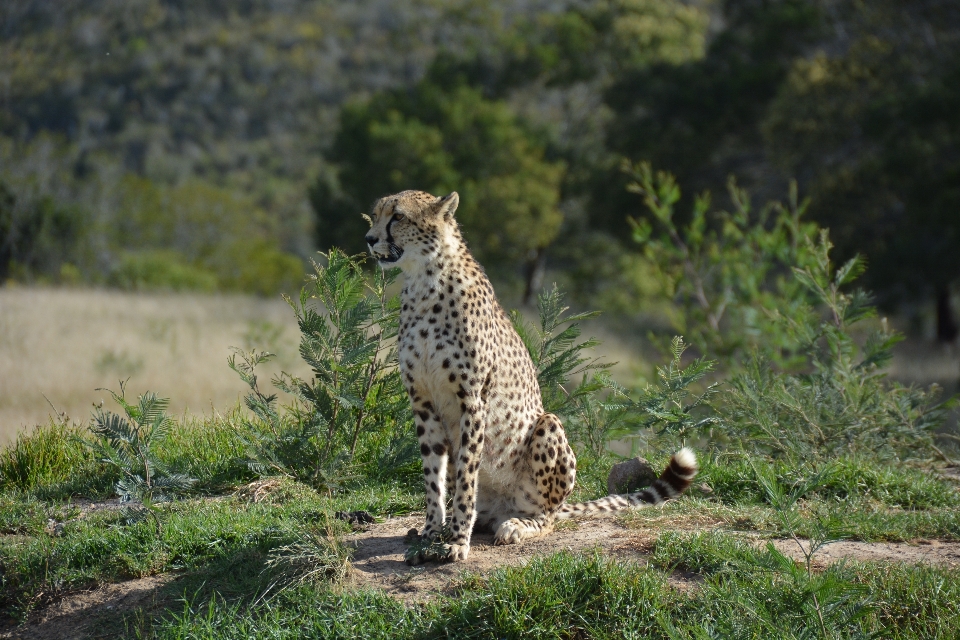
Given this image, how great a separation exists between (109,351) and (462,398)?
8117 mm

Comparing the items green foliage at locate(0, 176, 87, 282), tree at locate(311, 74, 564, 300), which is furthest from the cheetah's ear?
tree at locate(311, 74, 564, 300)

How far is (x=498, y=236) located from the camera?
24219 mm

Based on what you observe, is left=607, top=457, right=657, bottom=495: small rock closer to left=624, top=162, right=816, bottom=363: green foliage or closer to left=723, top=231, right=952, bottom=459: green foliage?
left=723, top=231, right=952, bottom=459: green foliage

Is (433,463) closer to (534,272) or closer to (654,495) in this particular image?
(654,495)

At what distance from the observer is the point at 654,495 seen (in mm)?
4297

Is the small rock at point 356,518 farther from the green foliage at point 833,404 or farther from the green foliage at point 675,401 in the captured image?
the green foliage at point 833,404

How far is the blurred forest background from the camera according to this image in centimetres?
1619

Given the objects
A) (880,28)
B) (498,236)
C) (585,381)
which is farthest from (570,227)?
(585,381)

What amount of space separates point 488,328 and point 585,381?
5.95 ft

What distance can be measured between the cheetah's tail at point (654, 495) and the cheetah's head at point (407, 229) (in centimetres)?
131

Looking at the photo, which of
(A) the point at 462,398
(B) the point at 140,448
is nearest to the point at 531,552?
(A) the point at 462,398

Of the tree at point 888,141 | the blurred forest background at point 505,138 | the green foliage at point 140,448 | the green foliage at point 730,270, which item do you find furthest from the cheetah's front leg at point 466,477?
the tree at point 888,141

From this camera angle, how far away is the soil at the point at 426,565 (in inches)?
140

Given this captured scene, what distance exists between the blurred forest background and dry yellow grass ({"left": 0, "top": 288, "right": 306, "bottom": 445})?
3803 millimetres
